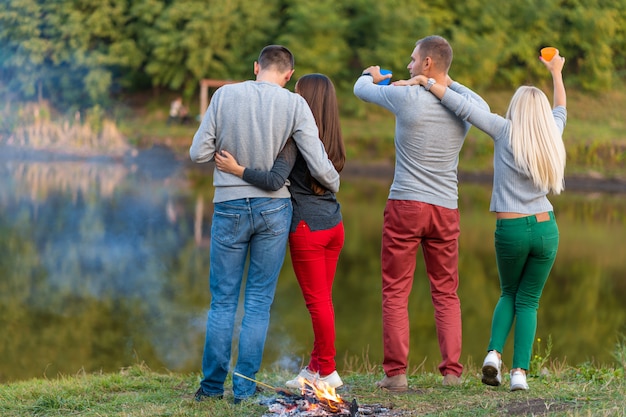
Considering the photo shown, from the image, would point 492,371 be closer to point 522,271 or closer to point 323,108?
point 522,271

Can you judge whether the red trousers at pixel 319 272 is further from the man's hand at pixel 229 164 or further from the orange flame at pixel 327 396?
the orange flame at pixel 327 396

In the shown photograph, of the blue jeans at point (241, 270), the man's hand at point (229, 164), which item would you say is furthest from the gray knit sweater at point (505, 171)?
the man's hand at point (229, 164)

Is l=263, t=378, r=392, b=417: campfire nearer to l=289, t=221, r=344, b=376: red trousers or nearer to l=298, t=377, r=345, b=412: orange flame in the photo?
l=298, t=377, r=345, b=412: orange flame

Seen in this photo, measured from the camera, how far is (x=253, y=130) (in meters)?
3.96

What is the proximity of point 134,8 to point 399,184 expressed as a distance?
78.2 feet

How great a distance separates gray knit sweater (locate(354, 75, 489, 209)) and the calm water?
254 centimetres

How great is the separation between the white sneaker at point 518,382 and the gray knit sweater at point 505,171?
81 cm

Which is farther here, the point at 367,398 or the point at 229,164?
the point at 367,398

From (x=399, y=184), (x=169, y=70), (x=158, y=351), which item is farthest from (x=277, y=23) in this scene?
(x=399, y=184)

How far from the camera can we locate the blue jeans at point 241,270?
156 inches

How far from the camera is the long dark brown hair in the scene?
13.8 ft

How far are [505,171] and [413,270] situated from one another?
0.69 meters

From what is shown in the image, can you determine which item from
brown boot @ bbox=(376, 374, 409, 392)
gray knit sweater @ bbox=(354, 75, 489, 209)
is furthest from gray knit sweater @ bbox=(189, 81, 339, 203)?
brown boot @ bbox=(376, 374, 409, 392)

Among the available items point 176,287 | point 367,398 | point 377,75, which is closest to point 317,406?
point 367,398
